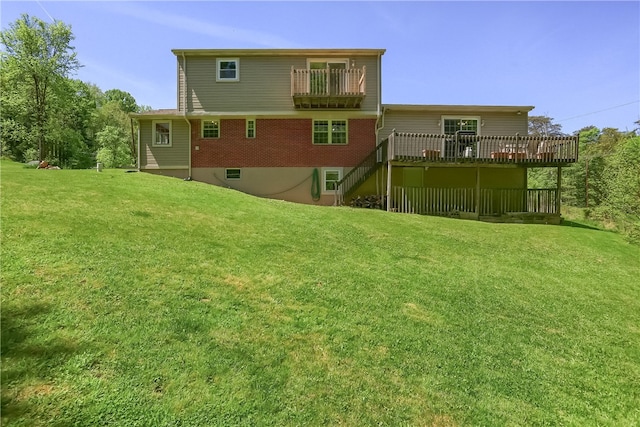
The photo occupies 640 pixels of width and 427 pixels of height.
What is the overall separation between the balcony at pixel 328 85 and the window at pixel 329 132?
3.92 ft

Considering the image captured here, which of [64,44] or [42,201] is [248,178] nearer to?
[42,201]

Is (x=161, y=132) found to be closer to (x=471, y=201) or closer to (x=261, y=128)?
(x=261, y=128)

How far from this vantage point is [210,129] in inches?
672

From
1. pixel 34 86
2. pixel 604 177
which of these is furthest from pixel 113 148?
pixel 604 177

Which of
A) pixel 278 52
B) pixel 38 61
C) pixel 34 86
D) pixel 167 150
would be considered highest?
pixel 38 61

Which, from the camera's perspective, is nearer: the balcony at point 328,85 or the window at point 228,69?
the balcony at point 328,85

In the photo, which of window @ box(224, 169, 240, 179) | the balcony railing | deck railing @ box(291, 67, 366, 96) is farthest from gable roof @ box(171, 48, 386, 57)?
window @ box(224, 169, 240, 179)

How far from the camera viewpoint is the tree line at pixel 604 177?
12.4 meters

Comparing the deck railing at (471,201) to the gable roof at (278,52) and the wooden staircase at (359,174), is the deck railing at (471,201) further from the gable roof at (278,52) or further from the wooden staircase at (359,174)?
the gable roof at (278,52)

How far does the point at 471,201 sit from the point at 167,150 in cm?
1460

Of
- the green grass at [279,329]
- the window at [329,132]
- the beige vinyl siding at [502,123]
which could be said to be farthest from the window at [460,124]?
the green grass at [279,329]

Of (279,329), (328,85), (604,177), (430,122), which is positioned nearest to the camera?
(279,329)

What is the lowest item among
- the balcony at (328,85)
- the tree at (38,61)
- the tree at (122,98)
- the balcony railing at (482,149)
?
the balcony railing at (482,149)

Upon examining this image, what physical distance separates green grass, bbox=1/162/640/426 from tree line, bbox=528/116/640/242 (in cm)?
670
